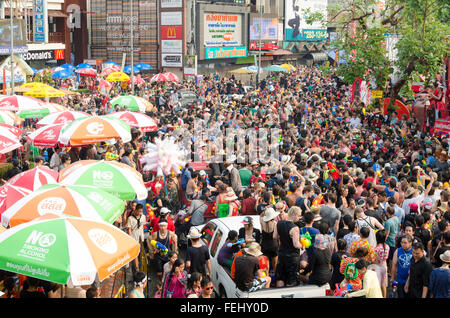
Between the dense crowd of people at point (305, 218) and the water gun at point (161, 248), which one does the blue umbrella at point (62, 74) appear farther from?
the water gun at point (161, 248)

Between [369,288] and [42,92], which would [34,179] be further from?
[42,92]

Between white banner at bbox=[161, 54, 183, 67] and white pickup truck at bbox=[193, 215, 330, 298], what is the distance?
117 ft

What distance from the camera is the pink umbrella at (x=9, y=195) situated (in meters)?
8.35

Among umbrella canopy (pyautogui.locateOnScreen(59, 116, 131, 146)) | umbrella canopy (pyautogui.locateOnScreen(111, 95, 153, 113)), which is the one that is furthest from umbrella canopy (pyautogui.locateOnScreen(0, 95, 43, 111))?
umbrella canopy (pyautogui.locateOnScreen(59, 116, 131, 146))

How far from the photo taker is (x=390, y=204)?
31.6ft

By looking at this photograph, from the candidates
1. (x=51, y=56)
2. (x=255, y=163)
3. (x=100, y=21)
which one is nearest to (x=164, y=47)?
(x=100, y=21)

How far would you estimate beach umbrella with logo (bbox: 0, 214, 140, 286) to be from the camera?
235 inches

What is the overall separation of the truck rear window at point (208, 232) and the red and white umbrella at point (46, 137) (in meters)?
4.82

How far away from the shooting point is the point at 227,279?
802cm

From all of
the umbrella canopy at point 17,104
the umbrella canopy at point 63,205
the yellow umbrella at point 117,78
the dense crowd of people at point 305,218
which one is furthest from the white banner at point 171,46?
the umbrella canopy at point 63,205

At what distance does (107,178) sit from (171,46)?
120ft
